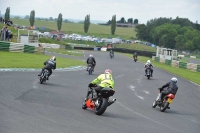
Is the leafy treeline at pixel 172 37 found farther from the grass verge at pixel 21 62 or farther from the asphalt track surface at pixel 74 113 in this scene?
the asphalt track surface at pixel 74 113

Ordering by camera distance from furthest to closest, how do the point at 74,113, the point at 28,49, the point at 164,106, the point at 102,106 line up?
the point at 28,49 → the point at 164,106 → the point at 102,106 → the point at 74,113

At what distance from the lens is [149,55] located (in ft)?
→ 247

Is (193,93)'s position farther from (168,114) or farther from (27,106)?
(27,106)

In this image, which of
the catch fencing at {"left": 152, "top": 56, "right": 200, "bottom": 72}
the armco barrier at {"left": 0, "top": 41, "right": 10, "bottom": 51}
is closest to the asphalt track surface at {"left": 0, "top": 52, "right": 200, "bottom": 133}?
→ the armco barrier at {"left": 0, "top": 41, "right": 10, "bottom": 51}

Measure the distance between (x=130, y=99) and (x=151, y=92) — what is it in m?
4.81

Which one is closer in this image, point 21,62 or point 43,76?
point 43,76

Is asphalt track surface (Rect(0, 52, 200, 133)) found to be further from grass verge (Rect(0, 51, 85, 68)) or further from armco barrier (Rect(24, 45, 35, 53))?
armco barrier (Rect(24, 45, 35, 53))

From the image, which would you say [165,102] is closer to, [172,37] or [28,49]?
[28,49]

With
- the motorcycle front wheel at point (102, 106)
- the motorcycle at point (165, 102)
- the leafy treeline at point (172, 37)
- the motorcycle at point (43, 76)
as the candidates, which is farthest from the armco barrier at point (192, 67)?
the leafy treeline at point (172, 37)

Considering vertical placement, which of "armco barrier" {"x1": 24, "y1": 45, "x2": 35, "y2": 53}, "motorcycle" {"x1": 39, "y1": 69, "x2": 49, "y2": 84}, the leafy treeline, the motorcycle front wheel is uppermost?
the leafy treeline

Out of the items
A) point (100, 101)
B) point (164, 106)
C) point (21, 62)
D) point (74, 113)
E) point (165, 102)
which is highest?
point (21, 62)

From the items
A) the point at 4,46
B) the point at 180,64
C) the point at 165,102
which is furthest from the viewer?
the point at 180,64

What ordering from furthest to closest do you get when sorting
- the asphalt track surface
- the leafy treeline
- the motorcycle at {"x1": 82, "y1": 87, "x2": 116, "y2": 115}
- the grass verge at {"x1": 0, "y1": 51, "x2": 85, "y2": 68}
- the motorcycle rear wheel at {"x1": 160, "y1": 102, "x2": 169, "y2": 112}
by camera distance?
the leafy treeline, the grass verge at {"x1": 0, "y1": 51, "x2": 85, "y2": 68}, the motorcycle rear wheel at {"x1": 160, "y1": 102, "x2": 169, "y2": 112}, the motorcycle at {"x1": 82, "y1": 87, "x2": 116, "y2": 115}, the asphalt track surface

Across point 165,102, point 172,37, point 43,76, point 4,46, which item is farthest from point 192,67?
point 172,37
